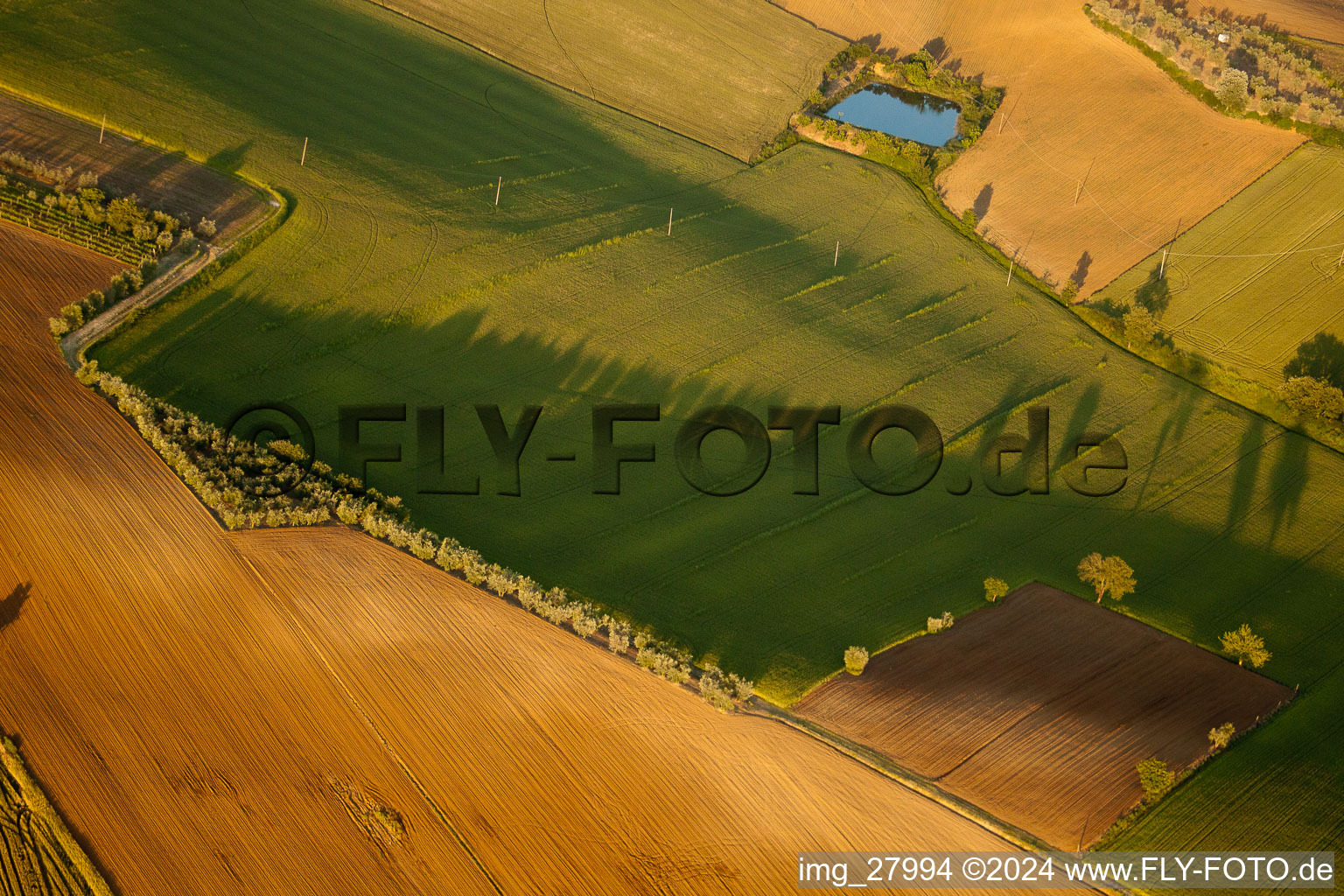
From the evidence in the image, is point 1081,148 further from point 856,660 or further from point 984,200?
point 856,660

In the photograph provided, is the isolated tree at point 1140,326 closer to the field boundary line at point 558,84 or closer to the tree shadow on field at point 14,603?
the field boundary line at point 558,84

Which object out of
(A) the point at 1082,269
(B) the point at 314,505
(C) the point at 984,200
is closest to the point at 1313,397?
(A) the point at 1082,269

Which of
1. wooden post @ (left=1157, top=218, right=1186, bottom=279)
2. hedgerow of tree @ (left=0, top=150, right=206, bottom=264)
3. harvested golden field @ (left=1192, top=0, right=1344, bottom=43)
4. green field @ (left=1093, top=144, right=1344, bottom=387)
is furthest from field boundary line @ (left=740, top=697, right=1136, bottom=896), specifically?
harvested golden field @ (left=1192, top=0, right=1344, bottom=43)

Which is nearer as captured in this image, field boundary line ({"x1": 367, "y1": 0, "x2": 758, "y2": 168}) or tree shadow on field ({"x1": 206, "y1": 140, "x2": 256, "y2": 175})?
tree shadow on field ({"x1": 206, "y1": 140, "x2": 256, "y2": 175})

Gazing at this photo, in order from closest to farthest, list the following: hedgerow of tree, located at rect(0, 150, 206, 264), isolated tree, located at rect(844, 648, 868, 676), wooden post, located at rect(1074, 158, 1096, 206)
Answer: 1. isolated tree, located at rect(844, 648, 868, 676)
2. hedgerow of tree, located at rect(0, 150, 206, 264)
3. wooden post, located at rect(1074, 158, 1096, 206)

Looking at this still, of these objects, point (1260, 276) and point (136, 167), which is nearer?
point (136, 167)

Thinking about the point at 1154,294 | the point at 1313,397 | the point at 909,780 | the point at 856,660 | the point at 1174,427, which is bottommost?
the point at 909,780

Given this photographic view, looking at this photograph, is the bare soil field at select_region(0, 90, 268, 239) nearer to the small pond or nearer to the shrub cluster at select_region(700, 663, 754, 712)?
the shrub cluster at select_region(700, 663, 754, 712)
